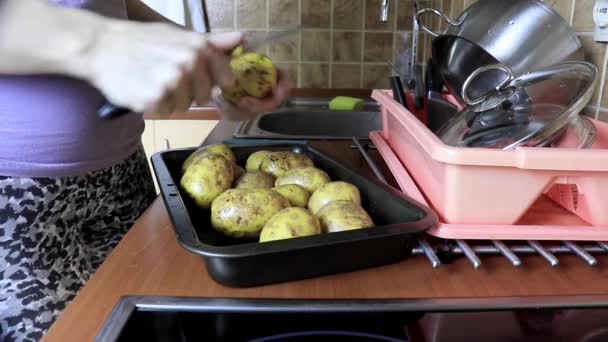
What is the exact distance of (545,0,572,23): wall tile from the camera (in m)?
0.84

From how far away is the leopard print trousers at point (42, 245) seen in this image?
64cm

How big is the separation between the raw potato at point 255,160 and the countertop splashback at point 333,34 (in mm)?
984

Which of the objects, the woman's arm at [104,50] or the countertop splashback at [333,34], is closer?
the woman's arm at [104,50]

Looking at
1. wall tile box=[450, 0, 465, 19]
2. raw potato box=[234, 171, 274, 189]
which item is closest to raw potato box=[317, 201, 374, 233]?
Answer: raw potato box=[234, 171, 274, 189]

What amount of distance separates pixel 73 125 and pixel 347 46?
3.91 feet

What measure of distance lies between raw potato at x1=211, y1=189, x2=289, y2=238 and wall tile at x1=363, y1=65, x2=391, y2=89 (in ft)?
4.11

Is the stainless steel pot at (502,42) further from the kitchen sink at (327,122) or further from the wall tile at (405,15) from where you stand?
the wall tile at (405,15)

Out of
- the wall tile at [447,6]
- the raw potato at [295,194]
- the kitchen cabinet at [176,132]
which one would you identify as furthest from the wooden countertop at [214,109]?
the raw potato at [295,194]

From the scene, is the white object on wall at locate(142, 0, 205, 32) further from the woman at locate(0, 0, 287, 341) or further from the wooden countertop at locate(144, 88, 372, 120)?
the woman at locate(0, 0, 287, 341)

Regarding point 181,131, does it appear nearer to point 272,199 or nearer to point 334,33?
point 334,33

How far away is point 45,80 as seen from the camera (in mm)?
603

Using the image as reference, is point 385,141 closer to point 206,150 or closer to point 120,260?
point 206,150

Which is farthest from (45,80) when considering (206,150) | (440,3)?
(440,3)

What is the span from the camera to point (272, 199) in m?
0.53
